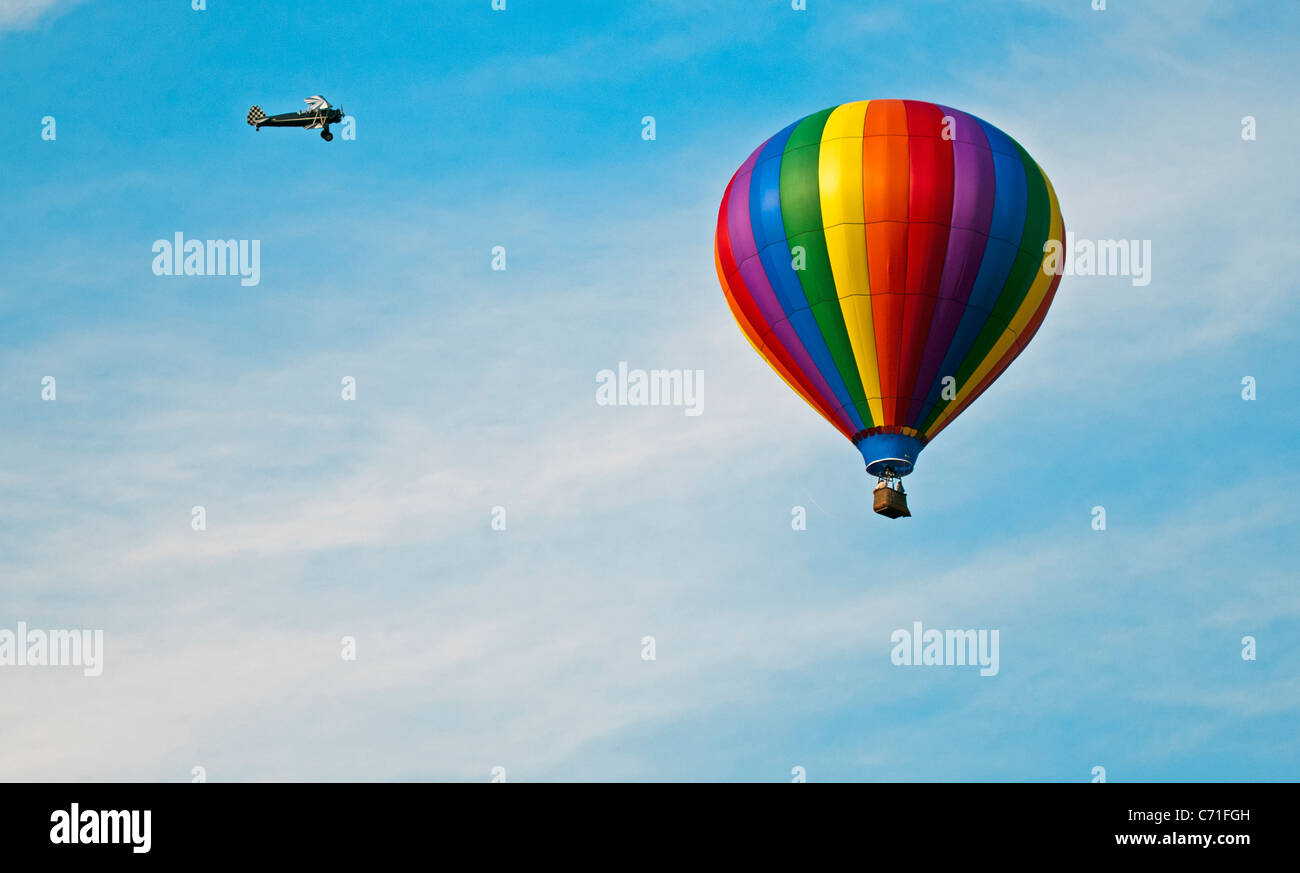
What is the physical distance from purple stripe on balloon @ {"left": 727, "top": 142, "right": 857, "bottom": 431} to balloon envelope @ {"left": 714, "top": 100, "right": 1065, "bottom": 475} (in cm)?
4

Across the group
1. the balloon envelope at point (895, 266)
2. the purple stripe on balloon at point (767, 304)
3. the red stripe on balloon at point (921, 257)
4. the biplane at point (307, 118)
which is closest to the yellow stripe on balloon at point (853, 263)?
the balloon envelope at point (895, 266)

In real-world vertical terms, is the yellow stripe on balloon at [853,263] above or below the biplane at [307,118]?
below

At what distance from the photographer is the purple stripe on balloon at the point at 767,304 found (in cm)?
4141

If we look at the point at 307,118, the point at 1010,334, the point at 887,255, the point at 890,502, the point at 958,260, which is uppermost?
the point at 307,118

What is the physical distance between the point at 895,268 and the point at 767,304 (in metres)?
2.83

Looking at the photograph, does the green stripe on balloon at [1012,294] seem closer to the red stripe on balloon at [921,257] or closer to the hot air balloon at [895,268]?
the hot air balloon at [895,268]

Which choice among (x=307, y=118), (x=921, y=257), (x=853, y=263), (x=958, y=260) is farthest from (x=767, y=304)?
(x=307, y=118)

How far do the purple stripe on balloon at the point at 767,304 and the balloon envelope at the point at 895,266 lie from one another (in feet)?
0.12

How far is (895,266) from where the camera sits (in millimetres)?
40375

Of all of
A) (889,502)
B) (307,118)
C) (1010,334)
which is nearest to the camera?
(889,502)

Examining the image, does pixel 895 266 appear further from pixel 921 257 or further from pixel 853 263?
pixel 853 263

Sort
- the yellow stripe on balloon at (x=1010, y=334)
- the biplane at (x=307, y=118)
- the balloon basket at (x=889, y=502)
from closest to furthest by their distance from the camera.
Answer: the balloon basket at (x=889, y=502) → the yellow stripe on balloon at (x=1010, y=334) → the biplane at (x=307, y=118)

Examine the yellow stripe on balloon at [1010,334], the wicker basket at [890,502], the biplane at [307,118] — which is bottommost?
the wicker basket at [890,502]
